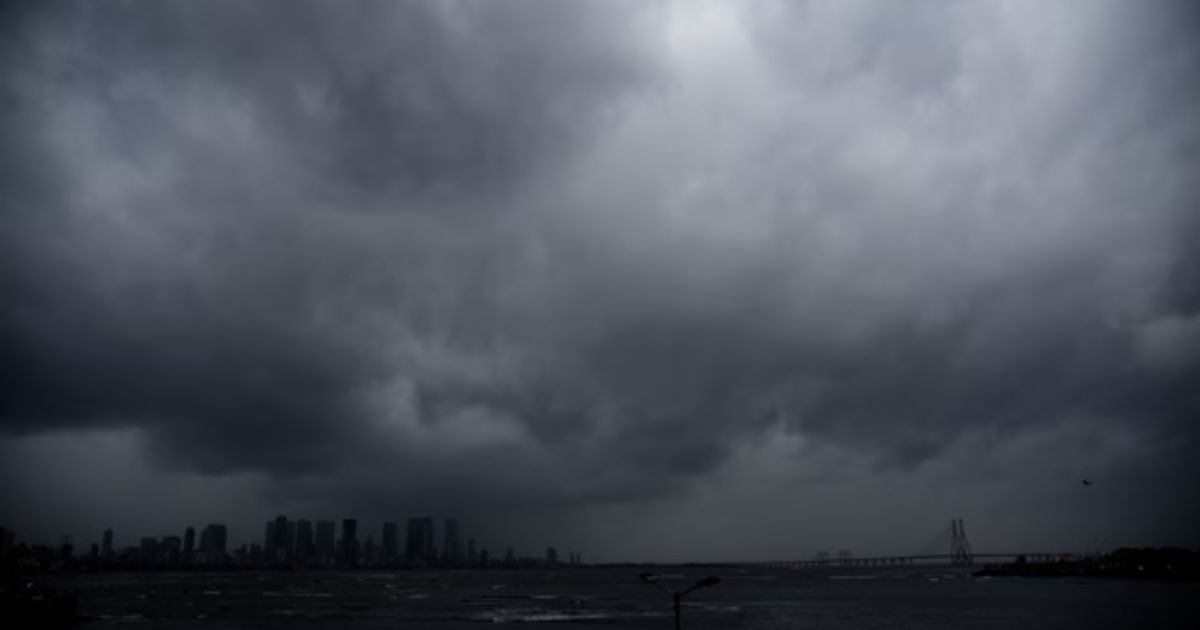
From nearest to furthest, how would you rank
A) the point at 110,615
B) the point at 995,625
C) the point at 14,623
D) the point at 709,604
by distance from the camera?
the point at 14,623, the point at 995,625, the point at 110,615, the point at 709,604

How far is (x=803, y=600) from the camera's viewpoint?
142m

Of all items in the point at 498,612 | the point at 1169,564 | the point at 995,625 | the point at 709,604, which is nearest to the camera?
the point at 995,625

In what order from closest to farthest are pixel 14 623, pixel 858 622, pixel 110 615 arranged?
pixel 14 623 < pixel 858 622 < pixel 110 615

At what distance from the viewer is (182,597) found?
481 feet

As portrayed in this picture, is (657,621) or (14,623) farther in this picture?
(657,621)

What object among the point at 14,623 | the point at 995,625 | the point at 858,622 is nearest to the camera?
the point at 14,623

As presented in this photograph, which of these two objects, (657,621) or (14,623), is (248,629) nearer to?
(14,623)

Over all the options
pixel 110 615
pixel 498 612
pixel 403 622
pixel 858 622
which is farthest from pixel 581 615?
pixel 110 615

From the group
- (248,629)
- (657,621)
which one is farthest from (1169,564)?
(248,629)

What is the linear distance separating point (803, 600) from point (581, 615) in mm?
53002

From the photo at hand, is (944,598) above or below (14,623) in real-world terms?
below

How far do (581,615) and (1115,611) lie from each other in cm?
6807

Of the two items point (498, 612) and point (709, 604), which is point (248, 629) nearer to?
point (498, 612)

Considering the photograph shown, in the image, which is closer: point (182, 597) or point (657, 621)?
point (657, 621)
